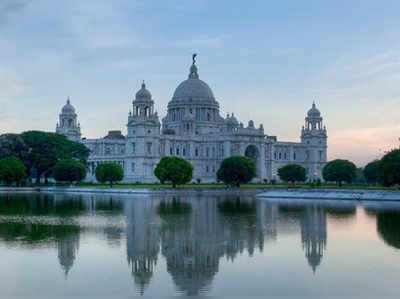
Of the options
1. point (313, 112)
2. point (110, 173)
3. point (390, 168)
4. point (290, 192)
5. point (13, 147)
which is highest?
point (313, 112)

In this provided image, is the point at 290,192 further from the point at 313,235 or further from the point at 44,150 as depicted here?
the point at 44,150

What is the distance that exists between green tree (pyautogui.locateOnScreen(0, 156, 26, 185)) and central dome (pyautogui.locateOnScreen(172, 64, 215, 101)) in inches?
1959

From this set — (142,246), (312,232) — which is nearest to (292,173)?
(312,232)

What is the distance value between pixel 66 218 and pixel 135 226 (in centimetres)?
681

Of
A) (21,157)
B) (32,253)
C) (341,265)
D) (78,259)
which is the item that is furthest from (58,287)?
(21,157)

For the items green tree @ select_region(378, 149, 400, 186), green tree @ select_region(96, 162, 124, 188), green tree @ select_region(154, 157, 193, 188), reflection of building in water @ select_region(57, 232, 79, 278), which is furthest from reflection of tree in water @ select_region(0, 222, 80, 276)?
green tree @ select_region(96, 162, 124, 188)

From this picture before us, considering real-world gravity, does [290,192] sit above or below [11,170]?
below

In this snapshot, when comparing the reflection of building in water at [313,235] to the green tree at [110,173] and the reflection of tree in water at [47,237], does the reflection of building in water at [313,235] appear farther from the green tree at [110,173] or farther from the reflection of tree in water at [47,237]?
the green tree at [110,173]

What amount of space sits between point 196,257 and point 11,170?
233 feet

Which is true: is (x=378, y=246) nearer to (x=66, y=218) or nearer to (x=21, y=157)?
(x=66, y=218)

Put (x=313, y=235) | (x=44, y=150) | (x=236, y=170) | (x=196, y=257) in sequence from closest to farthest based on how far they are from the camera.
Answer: (x=196, y=257) < (x=313, y=235) < (x=236, y=170) < (x=44, y=150)

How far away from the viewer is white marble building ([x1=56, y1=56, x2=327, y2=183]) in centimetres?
11538

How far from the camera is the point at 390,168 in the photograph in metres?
70.2

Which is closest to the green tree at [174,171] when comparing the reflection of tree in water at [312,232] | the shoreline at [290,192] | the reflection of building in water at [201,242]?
the shoreline at [290,192]
